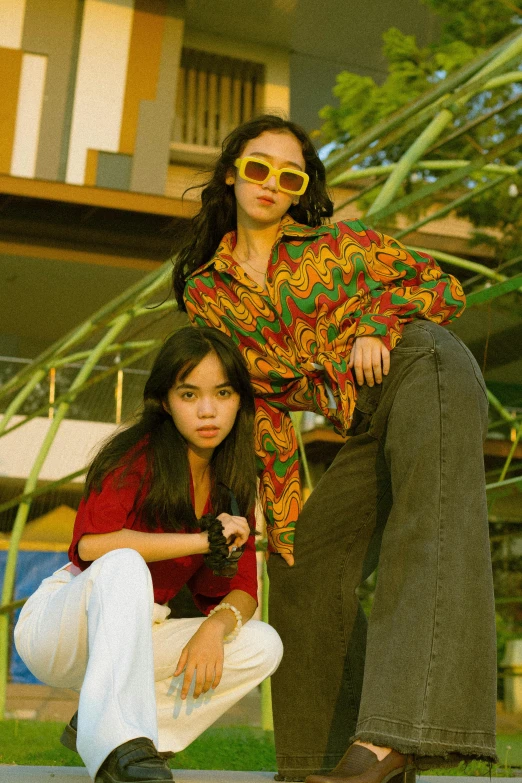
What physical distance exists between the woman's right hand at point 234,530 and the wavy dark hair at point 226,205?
668 mm

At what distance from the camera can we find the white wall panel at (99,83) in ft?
37.0

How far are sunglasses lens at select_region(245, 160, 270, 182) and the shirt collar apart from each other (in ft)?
0.39

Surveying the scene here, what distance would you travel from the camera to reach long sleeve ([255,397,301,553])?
8.30 feet

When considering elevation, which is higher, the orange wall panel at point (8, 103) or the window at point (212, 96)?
the window at point (212, 96)

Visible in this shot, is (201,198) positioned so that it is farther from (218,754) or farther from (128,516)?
(218,754)

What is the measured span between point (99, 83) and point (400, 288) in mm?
9623

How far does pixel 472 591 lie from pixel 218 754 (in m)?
1.90

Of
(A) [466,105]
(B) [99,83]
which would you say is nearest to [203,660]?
(A) [466,105]

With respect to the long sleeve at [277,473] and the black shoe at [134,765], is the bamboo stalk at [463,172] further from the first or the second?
the black shoe at [134,765]

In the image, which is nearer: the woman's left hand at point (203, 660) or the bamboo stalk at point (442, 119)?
the woman's left hand at point (203, 660)

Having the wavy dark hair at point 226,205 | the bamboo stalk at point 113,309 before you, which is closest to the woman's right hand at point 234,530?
the wavy dark hair at point 226,205

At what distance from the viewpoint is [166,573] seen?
2.47 meters

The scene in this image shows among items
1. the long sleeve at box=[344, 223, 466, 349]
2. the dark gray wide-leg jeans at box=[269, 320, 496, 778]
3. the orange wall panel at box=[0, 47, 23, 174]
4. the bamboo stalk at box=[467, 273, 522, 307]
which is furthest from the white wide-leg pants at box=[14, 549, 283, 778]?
the orange wall panel at box=[0, 47, 23, 174]

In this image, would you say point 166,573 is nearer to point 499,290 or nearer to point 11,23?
point 499,290
